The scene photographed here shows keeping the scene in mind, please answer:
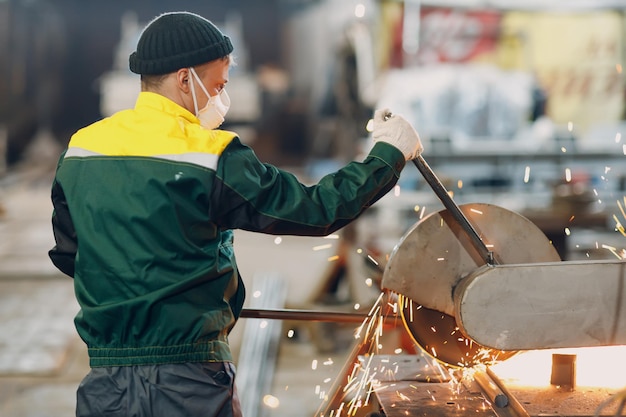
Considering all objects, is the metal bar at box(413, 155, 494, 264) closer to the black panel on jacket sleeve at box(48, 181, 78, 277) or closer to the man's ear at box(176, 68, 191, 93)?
the man's ear at box(176, 68, 191, 93)

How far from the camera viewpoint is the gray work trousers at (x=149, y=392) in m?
2.12

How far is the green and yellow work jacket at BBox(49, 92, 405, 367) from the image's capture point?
209 cm

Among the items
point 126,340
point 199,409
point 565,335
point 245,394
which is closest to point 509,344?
point 565,335

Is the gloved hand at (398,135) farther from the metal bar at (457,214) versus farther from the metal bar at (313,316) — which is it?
the metal bar at (313,316)

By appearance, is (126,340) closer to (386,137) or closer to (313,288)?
(386,137)

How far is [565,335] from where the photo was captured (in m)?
2.29

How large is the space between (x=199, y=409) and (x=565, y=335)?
0.97m

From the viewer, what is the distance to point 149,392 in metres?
2.12

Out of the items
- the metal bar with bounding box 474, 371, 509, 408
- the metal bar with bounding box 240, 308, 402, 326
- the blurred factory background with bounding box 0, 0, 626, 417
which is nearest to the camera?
the metal bar with bounding box 474, 371, 509, 408

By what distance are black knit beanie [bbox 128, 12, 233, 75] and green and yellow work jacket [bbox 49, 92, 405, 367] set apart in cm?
8

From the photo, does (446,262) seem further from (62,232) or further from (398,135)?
(62,232)

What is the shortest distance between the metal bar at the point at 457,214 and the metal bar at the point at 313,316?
54cm

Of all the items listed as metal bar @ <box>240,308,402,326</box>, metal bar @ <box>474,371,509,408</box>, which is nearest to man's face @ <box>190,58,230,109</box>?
metal bar @ <box>240,308,402,326</box>

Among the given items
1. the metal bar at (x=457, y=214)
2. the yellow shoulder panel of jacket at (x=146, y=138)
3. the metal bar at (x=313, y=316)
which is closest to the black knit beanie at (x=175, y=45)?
the yellow shoulder panel of jacket at (x=146, y=138)
